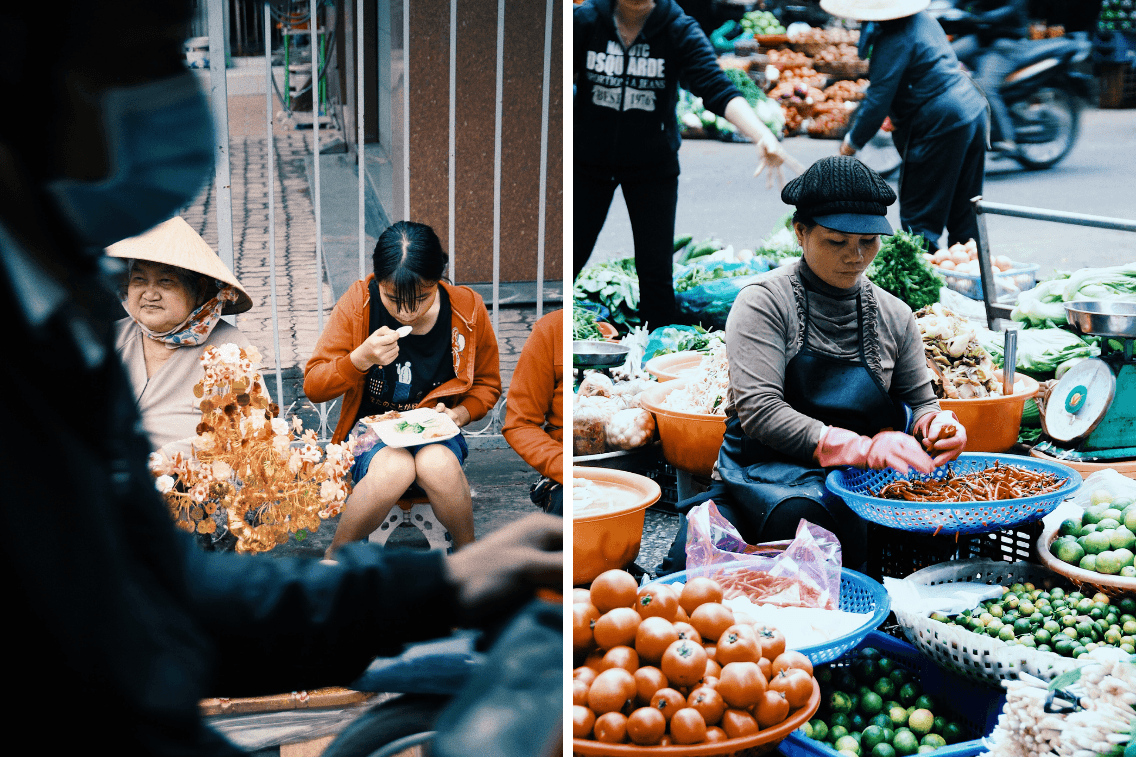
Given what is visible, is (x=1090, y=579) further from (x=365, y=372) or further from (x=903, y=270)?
(x=365, y=372)

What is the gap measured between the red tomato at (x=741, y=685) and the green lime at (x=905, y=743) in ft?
1.48

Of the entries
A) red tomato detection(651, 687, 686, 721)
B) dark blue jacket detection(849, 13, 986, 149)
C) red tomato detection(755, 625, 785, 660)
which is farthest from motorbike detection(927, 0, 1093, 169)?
red tomato detection(651, 687, 686, 721)

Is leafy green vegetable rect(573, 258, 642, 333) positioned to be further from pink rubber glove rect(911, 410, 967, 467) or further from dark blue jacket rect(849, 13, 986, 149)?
pink rubber glove rect(911, 410, 967, 467)

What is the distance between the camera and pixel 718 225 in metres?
6.40

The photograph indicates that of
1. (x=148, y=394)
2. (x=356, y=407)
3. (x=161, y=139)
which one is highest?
(x=161, y=139)

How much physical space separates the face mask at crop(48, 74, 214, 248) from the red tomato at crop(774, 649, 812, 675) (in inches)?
53.8

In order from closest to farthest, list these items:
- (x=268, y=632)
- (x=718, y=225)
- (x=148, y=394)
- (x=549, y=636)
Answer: (x=268, y=632)
(x=549, y=636)
(x=148, y=394)
(x=718, y=225)

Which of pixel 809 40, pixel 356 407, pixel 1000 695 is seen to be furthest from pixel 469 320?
pixel 809 40

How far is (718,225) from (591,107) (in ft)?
11.7

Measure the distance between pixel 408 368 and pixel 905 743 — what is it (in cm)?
157

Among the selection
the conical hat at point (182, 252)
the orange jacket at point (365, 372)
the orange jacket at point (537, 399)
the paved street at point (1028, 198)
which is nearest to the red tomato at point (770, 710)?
the orange jacket at point (537, 399)

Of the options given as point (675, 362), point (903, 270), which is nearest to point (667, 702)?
point (675, 362)

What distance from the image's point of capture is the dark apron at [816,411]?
2.42 metres

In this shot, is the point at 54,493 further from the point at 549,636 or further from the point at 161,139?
the point at 549,636
